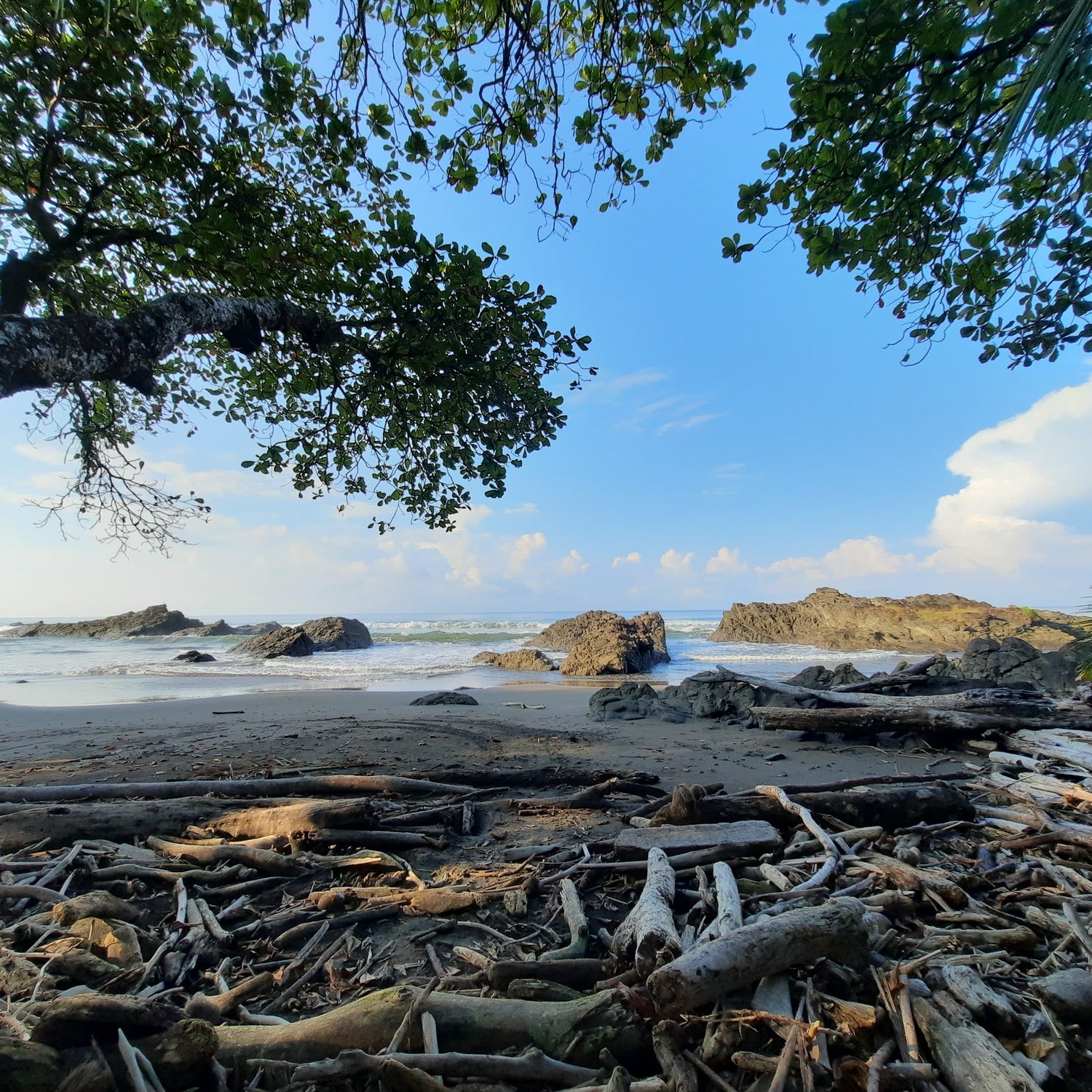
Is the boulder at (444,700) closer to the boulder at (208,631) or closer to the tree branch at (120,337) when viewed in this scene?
the tree branch at (120,337)

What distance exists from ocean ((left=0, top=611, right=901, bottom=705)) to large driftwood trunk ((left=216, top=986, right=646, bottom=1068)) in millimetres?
13933

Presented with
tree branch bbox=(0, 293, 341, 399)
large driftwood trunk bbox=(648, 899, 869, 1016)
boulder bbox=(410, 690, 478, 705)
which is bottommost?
boulder bbox=(410, 690, 478, 705)

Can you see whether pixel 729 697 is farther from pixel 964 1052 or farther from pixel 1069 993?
pixel 964 1052

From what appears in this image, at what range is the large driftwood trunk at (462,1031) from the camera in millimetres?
1773

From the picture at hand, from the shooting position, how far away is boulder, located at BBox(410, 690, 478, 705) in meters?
11.9

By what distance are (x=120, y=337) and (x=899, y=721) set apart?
9291 millimetres

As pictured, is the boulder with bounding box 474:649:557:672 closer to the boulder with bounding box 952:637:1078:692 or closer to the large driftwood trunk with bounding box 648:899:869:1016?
the boulder with bounding box 952:637:1078:692

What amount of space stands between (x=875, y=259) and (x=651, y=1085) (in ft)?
20.4

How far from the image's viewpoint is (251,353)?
5.68 meters

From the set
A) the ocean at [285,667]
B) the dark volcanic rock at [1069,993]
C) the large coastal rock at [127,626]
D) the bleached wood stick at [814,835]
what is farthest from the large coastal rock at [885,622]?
the large coastal rock at [127,626]

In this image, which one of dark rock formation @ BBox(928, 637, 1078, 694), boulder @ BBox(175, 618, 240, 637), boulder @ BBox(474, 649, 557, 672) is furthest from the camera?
boulder @ BBox(175, 618, 240, 637)

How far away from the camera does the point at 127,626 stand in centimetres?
4116

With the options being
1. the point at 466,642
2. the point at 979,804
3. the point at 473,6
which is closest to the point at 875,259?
the point at 473,6

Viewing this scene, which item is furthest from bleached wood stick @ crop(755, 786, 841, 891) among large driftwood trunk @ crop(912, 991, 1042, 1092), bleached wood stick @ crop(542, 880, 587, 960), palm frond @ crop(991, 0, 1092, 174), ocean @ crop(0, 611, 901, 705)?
ocean @ crop(0, 611, 901, 705)
